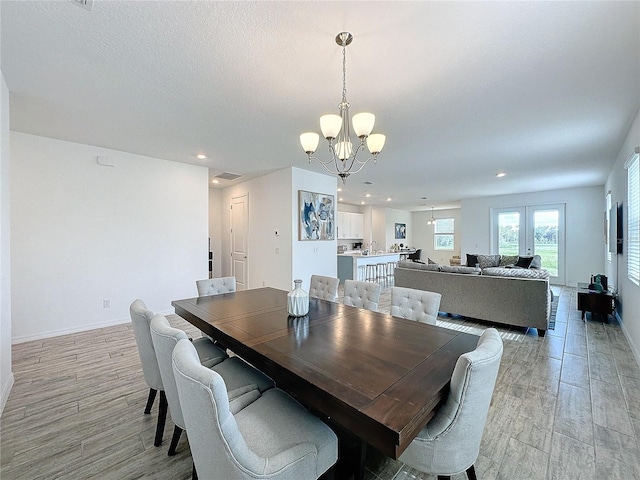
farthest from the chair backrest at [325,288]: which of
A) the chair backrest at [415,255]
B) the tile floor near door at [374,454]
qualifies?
the chair backrest at [415,255]

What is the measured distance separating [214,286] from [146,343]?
1.35 m

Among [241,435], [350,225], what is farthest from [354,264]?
[241,435]

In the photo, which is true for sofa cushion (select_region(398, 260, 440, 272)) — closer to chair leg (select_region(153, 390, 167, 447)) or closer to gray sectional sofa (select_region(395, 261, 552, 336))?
gray sectional sofa (select_region(395, 261, 552, 336))

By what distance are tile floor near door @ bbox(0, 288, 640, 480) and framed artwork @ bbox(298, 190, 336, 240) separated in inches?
125

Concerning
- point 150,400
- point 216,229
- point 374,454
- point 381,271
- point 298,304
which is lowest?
point 374,454

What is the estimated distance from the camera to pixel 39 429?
1.92 meters

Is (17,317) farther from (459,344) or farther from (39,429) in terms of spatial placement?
(459,344)

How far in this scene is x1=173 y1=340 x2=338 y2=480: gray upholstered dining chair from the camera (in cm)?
90

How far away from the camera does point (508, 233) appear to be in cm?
811

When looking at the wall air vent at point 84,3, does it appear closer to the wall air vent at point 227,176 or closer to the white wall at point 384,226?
the wall air vent at point 227,176

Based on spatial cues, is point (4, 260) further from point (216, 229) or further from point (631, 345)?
point (631, 345)

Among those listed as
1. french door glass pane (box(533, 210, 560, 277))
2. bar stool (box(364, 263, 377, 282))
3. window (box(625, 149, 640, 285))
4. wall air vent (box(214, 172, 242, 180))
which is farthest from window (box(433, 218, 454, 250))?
wall air vent (box(214, 172, 242, 180))

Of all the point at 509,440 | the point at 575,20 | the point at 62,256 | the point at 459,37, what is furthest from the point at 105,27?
the point at 509,440

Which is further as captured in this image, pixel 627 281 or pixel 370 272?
pixel 370 272
